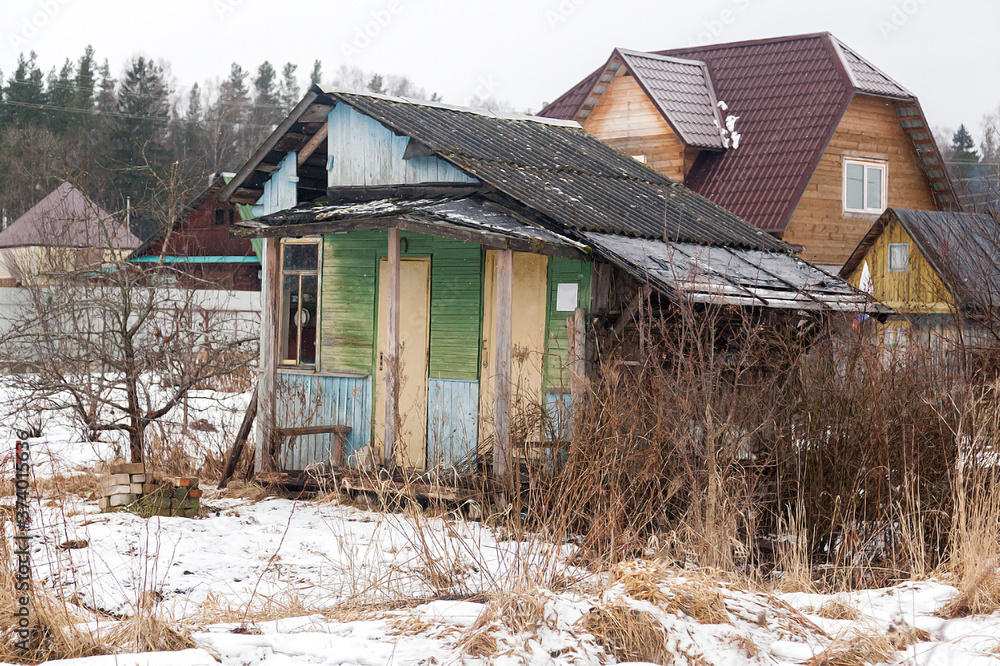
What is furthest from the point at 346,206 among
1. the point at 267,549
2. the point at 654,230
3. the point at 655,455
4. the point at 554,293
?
the point at 655,455

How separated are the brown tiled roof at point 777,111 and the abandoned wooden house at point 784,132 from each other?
3 centimetres

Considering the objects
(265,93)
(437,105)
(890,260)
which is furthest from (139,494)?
(265,93)

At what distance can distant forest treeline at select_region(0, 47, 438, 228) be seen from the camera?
4281cm

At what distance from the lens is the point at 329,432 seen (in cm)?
1138

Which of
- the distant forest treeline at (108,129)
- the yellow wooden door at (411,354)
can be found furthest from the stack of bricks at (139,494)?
the distant forest treeline at (108,129)

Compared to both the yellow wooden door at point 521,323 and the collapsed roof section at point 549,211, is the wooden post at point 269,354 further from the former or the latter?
the yellow wooden door at point 521,323

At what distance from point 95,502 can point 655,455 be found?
6164 mm

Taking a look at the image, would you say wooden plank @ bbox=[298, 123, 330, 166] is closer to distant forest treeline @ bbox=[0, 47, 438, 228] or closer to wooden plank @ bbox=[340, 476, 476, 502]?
wooden plank @ bbox=[340, 476, 476, 502]

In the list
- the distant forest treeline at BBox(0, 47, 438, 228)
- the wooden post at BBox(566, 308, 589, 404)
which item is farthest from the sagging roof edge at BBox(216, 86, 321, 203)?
the distant forest treeline at BBox(0, 47, 438, 228)

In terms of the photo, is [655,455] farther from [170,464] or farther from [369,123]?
[170,464]

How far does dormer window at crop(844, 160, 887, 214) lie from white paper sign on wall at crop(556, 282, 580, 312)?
1347 cm

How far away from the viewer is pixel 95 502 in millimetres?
10227

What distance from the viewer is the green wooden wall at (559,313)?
1020 cm

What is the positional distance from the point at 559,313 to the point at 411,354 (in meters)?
1.92
